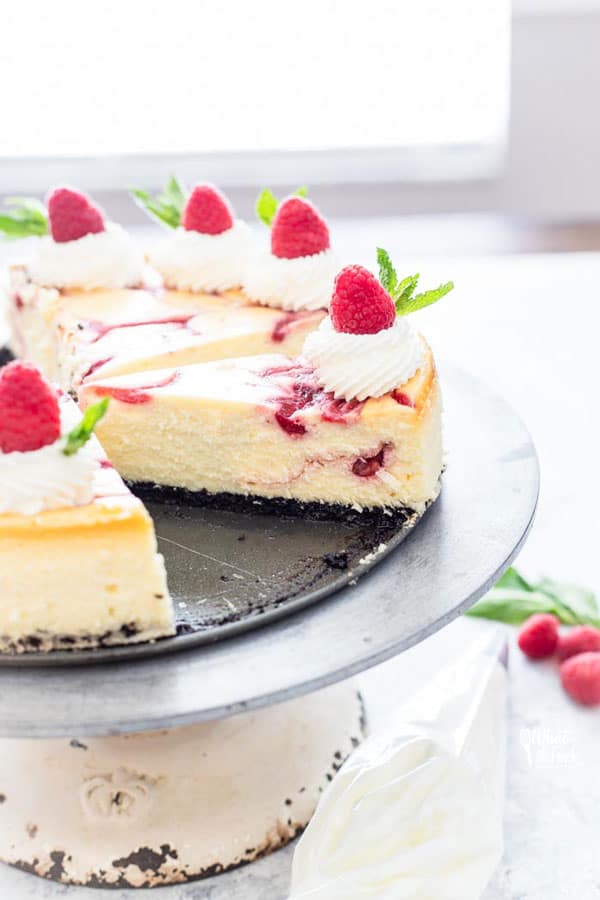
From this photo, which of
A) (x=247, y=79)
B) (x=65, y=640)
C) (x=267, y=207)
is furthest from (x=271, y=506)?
(x=247, y=79)

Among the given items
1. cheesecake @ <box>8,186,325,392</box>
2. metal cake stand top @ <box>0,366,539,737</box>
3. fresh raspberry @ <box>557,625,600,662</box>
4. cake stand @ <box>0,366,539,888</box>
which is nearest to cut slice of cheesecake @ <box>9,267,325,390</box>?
cheesecake @ <box>8,186,325,392</box>

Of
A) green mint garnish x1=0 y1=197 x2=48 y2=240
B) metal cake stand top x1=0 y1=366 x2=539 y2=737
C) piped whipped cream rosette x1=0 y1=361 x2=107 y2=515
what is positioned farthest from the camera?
green mint garnish x1=0 y1=197 x2=48 y2=240

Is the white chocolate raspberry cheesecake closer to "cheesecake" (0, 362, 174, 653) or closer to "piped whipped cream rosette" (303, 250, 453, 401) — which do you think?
"piped whipped cream rosette" (303, 250, 453, 401)

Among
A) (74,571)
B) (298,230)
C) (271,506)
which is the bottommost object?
(271,506)

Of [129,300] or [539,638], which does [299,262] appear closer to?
[129,300]

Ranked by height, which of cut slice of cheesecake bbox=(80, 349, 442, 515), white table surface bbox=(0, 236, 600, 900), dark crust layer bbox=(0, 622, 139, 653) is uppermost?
cut slice of cheesecake bbox=(80, 349, 442, 515)

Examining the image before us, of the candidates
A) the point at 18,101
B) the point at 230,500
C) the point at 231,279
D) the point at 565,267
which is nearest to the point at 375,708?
the point at 230,500

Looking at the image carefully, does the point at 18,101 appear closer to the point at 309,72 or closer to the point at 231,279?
the point at 309,72
